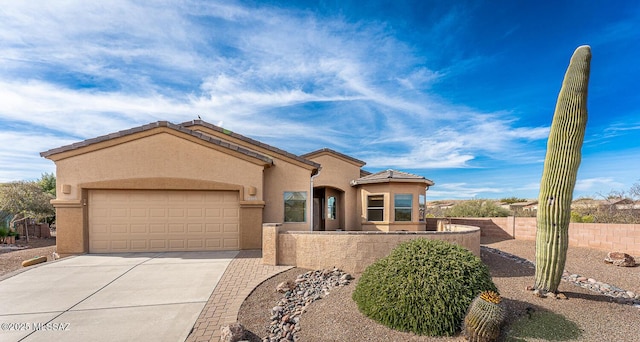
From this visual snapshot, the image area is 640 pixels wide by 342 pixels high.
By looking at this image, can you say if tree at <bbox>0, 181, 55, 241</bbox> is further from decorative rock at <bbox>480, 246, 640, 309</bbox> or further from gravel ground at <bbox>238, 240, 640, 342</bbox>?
decorative rock at <bbox>480, 246, 640, 309</bbox>

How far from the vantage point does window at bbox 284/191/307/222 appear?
40.9 feet

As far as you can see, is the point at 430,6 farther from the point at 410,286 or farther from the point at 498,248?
the point at 498,248

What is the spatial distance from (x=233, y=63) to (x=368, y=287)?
9.79 m

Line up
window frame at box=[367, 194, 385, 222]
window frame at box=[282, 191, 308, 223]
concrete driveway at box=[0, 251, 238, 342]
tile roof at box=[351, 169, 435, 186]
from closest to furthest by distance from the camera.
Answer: concrete driveway at box=[0, 251, 238, 342]
window frame at box=[282, 191, 308, 223]
tile roof at box=[351, 169, 435, 186]
window frame at box=[367, 194, 385, 222]

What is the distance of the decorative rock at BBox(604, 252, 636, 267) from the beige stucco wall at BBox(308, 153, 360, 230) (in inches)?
422

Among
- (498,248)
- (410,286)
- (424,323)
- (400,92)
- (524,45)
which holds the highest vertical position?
(524,45)

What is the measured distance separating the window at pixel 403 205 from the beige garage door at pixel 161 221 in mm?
8141

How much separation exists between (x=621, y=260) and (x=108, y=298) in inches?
629

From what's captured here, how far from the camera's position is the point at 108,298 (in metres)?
6.18

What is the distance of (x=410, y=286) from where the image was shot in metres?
5.09

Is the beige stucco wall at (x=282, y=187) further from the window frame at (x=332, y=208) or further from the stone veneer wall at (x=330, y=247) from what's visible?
the window frame at (x=332, y=208)

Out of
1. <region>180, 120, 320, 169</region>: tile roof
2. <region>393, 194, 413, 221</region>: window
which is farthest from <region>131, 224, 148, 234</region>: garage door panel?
Answer: <region>393, 194, 413, 221</region>: window

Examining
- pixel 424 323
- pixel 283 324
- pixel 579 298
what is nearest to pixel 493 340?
pixel 424 323

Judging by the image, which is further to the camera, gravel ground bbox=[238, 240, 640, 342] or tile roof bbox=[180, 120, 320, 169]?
tile roof bbox=[180, 120, 320, 169]
